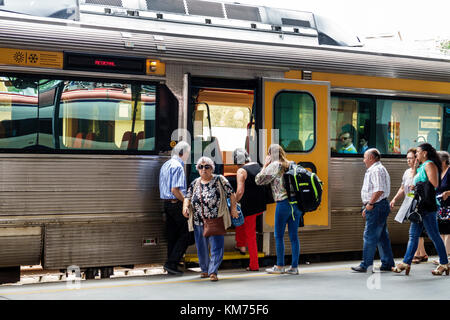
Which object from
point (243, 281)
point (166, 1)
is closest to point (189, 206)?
point (243, 281)

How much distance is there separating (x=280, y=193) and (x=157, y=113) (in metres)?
1.76

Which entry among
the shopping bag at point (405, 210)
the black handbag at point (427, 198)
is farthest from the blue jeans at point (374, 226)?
the black handbag at point (427, 198)

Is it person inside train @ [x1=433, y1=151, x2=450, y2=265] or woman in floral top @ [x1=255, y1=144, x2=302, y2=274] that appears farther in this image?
person inside train @ [x1=433, y1=151, x2=450, y2=265]

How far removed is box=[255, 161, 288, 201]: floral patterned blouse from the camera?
8023mm

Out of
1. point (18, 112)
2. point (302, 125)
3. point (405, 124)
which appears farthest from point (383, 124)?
point (18, 112)

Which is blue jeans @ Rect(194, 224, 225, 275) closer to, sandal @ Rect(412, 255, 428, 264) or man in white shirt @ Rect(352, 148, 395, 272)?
man in white shirt @ Rect(352, 148, 395, 272)

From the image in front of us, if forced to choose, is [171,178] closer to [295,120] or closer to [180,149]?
[180,149]

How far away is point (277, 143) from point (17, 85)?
131 inches

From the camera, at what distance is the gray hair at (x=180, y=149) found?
8.04 metres

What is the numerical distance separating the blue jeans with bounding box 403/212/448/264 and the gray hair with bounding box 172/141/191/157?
284 cm

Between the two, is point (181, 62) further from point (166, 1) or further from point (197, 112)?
point (197, 112)

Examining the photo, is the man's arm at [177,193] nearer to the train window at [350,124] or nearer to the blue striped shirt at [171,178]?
the blue striped shirt at [171,178]

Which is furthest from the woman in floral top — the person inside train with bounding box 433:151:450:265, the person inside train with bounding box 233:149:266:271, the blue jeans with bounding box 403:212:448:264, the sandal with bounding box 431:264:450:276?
the person inside train with bounding box 433:151:450:265

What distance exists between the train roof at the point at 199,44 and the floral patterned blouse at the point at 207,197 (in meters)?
1.61
